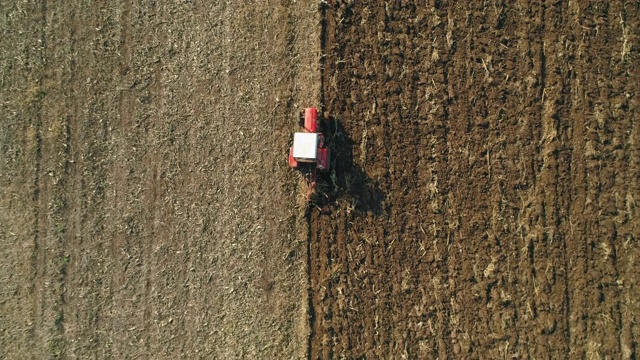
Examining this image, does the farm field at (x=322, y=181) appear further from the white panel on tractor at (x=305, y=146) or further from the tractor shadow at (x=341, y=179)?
the white panel on tractor at (x=305, y=146)

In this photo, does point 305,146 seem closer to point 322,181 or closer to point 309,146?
point 309,146

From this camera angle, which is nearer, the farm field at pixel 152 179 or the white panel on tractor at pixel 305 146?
the white panel on tractor at pixel 305 146

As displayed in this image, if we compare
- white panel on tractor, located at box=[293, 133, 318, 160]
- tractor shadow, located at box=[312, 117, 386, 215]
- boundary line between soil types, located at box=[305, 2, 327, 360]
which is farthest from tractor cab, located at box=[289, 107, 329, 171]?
boundary line between soil types, located at box=[305, 2, 327, 360]

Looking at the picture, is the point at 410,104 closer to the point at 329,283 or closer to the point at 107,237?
the point at 329,283

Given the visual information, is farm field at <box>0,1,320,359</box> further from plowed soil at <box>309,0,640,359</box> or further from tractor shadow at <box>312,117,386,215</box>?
plowed soil at <box>309,0,640,359</box>

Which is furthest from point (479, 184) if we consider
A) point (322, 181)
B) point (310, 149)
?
point (310, 149)

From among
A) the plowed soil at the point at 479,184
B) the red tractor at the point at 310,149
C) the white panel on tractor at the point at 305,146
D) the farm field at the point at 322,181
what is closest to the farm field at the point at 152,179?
the farm field at the point at 322,181

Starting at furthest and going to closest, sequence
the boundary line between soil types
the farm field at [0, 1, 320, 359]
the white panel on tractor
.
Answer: the farm field at [0, 1, 320, 359] → the boundary line between soil types → the white panel on tractor
